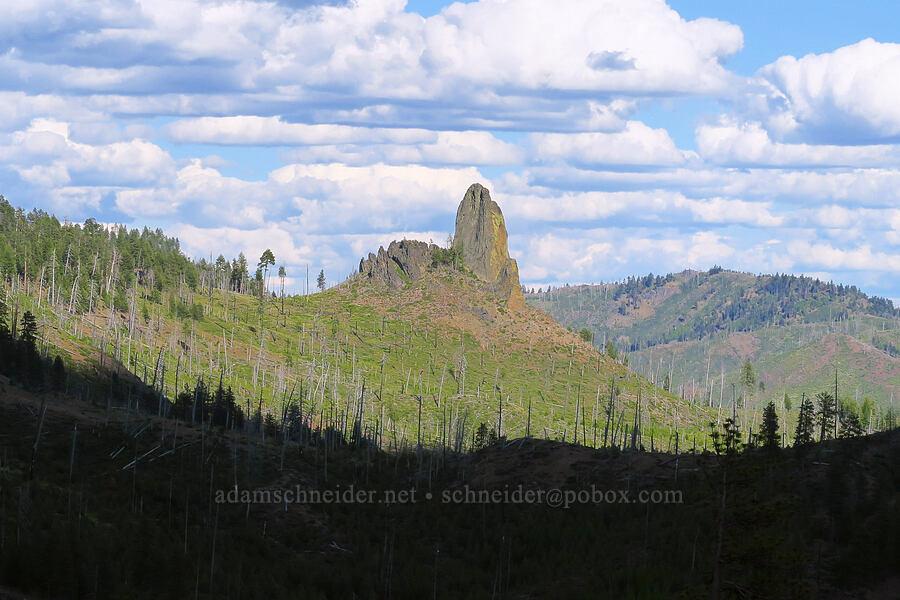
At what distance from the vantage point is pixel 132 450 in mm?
72625

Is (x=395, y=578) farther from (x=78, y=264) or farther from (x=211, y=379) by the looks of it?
(x=78, y=264)

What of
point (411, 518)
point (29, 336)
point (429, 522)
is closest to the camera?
point (429, 522)

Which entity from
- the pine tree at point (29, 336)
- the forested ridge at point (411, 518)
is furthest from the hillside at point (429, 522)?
the pine tree at point (29, 336)

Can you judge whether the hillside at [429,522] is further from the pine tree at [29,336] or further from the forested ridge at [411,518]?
the pine tree at [29,336]

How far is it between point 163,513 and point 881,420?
568 ft

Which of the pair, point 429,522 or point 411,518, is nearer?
point 429,522

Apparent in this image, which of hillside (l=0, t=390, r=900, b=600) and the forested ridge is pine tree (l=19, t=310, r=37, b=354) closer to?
the forested ridge

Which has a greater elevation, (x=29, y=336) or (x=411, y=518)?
(x=29, y=336)

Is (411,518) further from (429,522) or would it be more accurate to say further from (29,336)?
(29,336)

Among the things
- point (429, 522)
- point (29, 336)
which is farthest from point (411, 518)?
point (29, 336)

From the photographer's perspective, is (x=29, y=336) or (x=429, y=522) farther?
(x=29, y=336)

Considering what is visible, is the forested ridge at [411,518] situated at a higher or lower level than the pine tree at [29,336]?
lower

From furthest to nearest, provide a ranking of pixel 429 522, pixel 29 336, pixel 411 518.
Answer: pixel 29 336 → pixel 411 518 → pixel 429 522

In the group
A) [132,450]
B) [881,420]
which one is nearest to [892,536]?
[132,450]
